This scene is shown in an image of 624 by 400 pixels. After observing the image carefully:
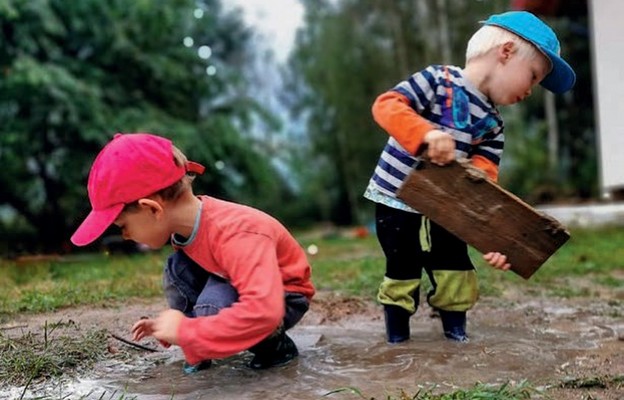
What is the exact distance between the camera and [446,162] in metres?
2.18

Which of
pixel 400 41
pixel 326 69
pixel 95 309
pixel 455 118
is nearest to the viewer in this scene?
pixel 455 118

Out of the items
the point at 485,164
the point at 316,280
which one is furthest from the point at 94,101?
the point at 485,164

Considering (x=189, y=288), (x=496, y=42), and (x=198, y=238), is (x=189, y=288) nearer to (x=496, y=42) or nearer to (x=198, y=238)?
(x=198, y=238)

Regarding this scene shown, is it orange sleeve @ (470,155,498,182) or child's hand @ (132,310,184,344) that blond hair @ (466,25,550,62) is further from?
child's hand @ (132,310,184,344)

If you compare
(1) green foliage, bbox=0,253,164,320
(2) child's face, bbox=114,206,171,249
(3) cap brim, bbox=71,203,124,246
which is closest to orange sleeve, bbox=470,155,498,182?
(2) child's face, bbox=114,206,171,249

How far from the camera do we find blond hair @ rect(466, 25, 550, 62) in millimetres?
2291

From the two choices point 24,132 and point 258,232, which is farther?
point 24,132

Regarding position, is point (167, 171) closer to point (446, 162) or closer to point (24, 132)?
point (446, 162)

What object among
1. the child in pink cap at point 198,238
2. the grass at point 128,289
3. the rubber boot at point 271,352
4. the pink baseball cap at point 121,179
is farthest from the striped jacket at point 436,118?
the grass at point 128,289

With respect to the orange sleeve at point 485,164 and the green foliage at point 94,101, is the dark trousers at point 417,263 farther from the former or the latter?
the green foliage at point 94,101

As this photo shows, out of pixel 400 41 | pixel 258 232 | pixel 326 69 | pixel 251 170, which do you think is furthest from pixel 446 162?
pixel 326 69

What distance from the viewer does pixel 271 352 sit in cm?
218

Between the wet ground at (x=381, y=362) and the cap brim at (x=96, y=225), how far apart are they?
38 cm

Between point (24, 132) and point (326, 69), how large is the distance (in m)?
9.39
